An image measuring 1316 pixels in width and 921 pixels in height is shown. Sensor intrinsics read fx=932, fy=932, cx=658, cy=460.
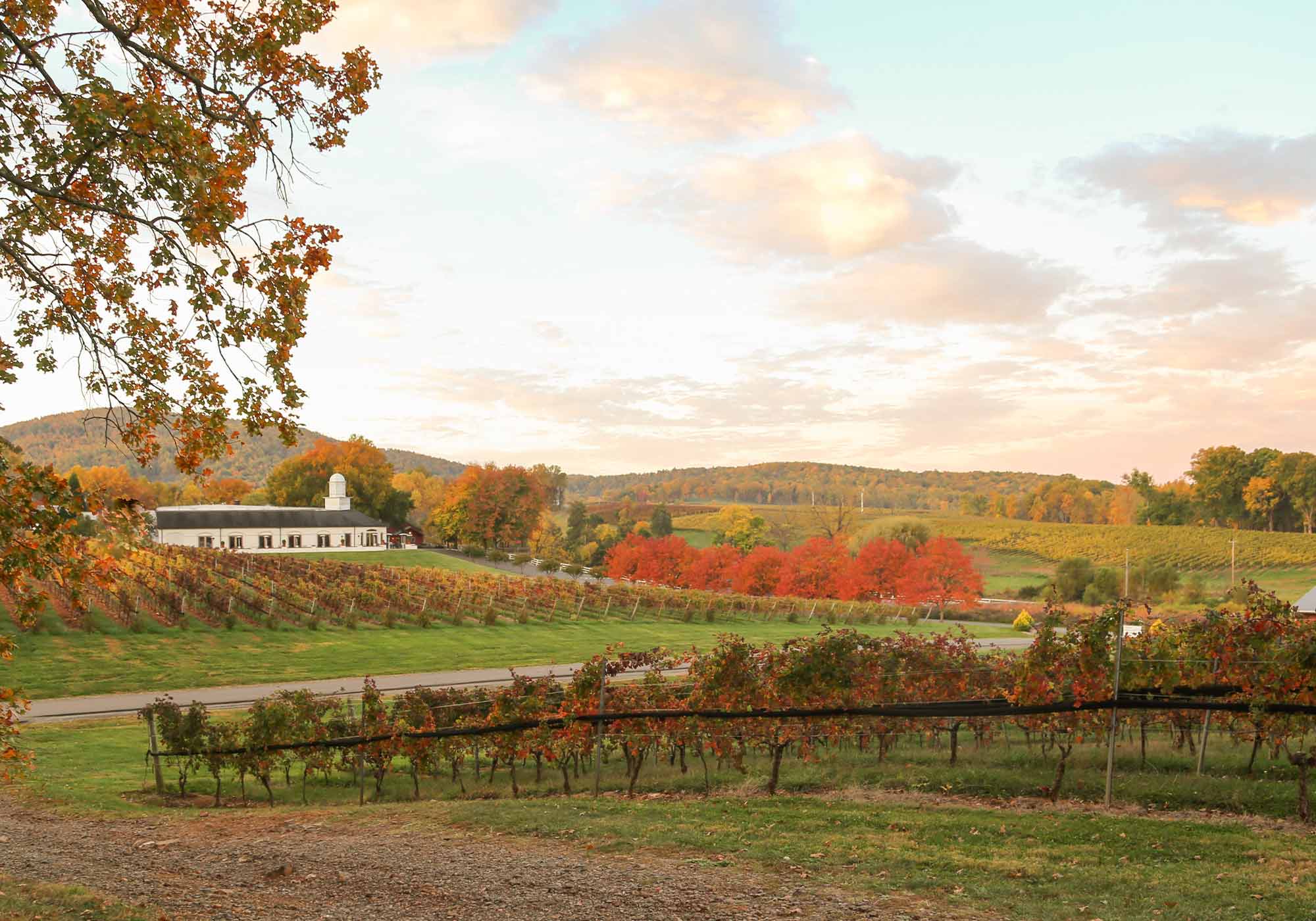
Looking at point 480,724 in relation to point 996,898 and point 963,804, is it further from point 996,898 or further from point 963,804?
point 996,898

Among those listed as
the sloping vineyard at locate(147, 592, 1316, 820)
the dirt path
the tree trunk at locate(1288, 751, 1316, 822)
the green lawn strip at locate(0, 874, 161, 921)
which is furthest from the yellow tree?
the green lawn strip at locate(0, 874, 161, 921)

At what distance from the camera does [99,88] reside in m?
5.53

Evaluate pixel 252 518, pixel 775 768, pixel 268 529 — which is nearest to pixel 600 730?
pixel 775 768

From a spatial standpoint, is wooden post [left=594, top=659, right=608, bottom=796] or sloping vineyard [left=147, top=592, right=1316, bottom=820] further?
wooden post [left=594, top=659, right=608, bottom=796]

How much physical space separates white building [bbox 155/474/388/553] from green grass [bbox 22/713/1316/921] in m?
54.5

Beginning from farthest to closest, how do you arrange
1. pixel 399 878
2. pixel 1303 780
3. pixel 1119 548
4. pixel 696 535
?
pixel 696 535 → pixel 1119 548 → pixel 1303 780 → pixel 399 878

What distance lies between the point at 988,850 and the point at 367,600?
117 feet

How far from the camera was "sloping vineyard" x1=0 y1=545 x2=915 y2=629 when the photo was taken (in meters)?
34.3

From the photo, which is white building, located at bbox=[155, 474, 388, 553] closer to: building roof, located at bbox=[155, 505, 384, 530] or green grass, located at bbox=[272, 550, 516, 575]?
building roof, located at bbox=[155, 505, 384, 530]

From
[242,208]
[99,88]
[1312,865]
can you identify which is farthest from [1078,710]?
[99,88]

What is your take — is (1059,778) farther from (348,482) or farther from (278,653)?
(348,482)

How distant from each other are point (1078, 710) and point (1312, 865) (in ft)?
9.48

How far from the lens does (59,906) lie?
5.96m

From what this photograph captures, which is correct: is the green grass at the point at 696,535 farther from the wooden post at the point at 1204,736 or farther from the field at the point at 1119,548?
the wooden post at the point at 1204,736
